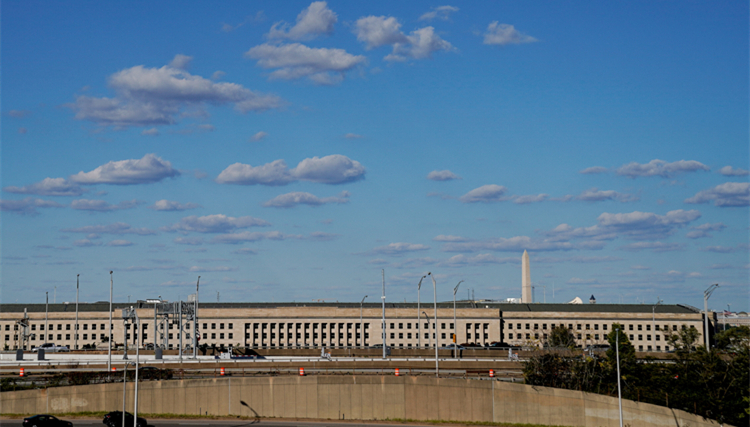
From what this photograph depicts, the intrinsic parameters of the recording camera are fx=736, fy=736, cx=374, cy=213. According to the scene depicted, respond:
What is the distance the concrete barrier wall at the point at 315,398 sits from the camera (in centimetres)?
6166

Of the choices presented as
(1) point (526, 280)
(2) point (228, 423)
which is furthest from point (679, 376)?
(1) point (526, 280)

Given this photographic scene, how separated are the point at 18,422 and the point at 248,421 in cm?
1751

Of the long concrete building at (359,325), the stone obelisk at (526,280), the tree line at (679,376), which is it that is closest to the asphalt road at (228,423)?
the tree line at (679,376)

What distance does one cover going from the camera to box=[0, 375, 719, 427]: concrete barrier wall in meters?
61.7

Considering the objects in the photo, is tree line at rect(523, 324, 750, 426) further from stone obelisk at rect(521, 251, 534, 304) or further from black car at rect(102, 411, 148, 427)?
stone obelisk at rect(521, 251, 534, 304)

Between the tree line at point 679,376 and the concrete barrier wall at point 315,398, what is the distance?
455 cm

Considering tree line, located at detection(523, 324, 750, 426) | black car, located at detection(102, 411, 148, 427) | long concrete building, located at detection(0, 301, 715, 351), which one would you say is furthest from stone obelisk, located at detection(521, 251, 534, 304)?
black car, located at detection(102, 411, 148, 427)

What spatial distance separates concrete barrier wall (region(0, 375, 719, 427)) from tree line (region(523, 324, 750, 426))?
455 cm

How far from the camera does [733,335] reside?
61.1 meters

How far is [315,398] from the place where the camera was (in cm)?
6412

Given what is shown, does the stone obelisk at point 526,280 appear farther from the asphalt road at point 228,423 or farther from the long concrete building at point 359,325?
the asphalt road at point 228,423

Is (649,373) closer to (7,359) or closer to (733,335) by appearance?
(733,335)

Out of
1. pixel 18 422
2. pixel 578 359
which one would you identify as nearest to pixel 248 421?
pixel 18 422

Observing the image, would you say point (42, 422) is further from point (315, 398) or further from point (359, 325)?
point (359, 325)
